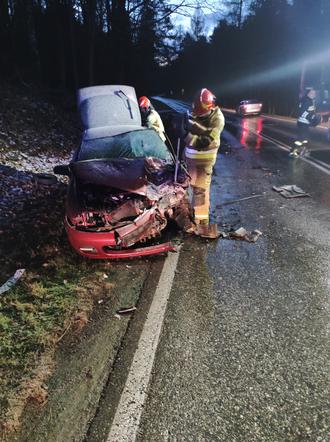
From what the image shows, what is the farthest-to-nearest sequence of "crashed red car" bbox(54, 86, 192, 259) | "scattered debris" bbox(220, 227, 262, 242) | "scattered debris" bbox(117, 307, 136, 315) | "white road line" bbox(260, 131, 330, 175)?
"white road line" bbox(260, 131, 330, 175), "scattered debris" bbox(220, 227, 262, 242), "crashed red car" bbox(54, 86, 192, 259), "scattered debris" bbox(117, 307, 136, 315)

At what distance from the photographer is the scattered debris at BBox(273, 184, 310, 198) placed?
7.03 m

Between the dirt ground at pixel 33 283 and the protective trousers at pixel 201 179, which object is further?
the protective trousers at pixel 201 179

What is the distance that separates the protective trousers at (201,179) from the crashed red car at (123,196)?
40 centimetres

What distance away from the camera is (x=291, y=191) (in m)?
7.32

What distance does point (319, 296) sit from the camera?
3693mm

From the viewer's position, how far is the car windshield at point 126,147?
5.66 metres

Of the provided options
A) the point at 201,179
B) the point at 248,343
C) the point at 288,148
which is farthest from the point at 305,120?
the point at 248,343

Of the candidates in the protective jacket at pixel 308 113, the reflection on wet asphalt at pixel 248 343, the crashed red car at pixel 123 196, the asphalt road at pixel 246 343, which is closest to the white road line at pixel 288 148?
the protective jacket at pixel 308 113

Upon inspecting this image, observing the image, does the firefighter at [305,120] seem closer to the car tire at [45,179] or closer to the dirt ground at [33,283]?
the dirt ground at [33,283]

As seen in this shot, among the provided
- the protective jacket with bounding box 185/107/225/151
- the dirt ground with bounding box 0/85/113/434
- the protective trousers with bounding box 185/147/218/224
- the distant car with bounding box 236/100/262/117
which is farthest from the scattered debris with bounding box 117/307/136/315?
the distant car with bounding box 236/100/262/117

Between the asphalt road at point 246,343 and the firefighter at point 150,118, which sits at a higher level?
the firefighter at point 150,118

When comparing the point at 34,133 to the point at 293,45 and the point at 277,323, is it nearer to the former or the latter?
the point at 277,323

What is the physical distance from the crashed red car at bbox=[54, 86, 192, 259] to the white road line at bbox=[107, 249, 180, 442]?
0.80 m

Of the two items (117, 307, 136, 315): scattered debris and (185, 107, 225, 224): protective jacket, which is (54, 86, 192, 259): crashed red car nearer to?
(185, 107, 225, 224): protective jacket
